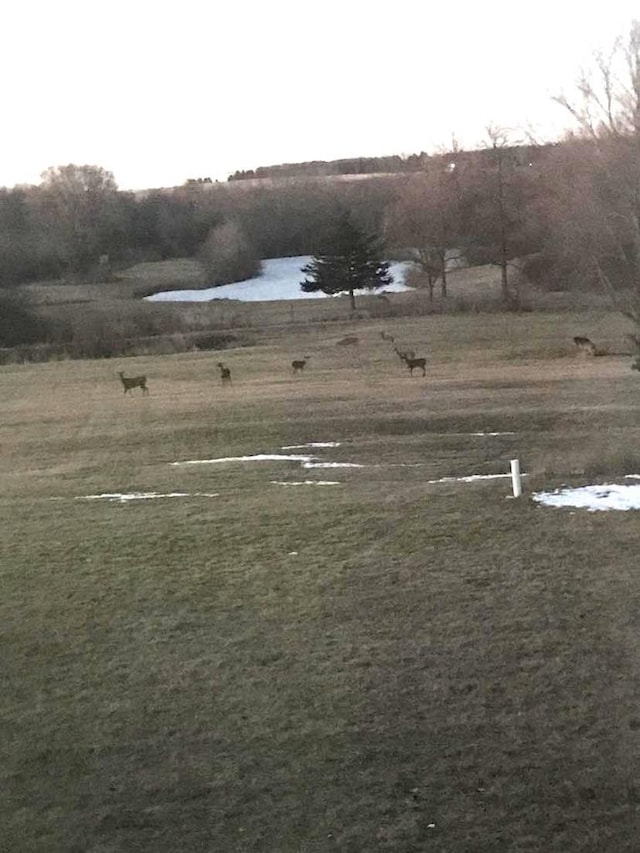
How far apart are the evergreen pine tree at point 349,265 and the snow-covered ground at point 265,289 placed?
15.6ft

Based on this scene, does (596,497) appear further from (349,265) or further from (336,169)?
(336,169)

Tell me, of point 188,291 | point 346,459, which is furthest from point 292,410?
point 188,291

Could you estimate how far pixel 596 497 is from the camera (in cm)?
1243

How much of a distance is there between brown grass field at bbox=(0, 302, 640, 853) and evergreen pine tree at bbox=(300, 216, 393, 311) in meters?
48.7

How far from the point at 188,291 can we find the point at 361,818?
77.7 metres

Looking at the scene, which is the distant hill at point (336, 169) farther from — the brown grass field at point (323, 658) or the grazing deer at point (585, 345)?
the brown grass field at point (323, 658)

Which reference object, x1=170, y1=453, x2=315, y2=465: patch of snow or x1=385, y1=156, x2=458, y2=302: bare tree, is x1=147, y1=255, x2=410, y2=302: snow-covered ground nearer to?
x1=385, y1=156, x2=458, y2=302: bare tree

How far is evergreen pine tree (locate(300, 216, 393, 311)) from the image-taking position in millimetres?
65562

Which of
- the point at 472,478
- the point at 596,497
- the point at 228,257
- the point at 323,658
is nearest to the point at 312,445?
the point at 472,478

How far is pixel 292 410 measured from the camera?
78.5ft

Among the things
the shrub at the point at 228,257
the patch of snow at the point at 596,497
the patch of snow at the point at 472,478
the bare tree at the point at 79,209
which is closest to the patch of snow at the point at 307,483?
the patch of snow at the point at 472,478

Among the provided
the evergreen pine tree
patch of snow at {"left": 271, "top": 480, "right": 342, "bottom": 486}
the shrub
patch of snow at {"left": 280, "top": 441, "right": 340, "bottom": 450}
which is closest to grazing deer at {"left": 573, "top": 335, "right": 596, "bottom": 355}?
patch of snow at {"left": 280, "top": 441, "right": 340, "bottom": 450}

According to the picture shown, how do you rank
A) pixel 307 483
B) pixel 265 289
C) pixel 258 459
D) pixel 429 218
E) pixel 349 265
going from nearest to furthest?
1. pixel 307 483
2. pixel 258 459
3. pixel 349 265
4. pixel 429 218
5. pixel 265 289

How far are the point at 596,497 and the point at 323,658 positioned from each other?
595cm
